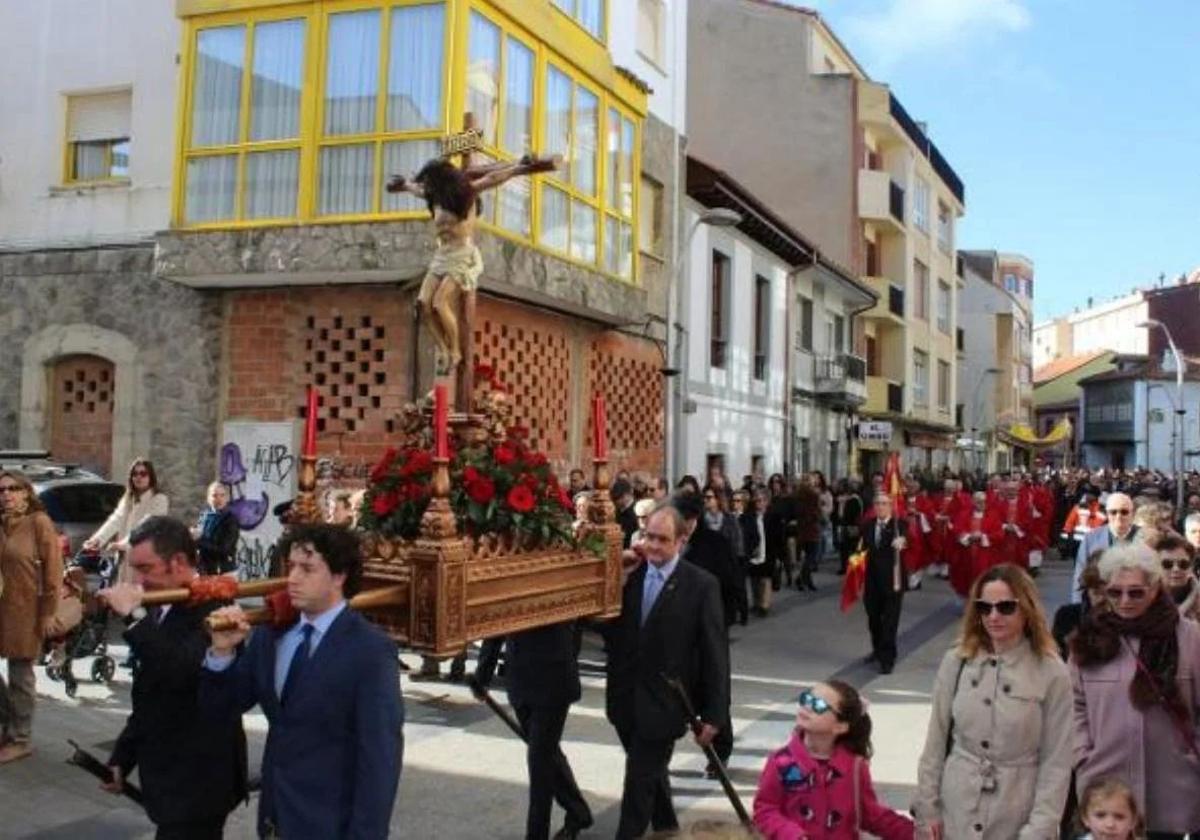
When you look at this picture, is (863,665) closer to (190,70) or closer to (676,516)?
(676,516)

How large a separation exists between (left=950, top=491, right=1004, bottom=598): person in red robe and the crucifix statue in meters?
11.7

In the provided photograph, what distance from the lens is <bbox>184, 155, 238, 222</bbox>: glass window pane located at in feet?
45.8

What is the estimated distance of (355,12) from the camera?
1348 cm

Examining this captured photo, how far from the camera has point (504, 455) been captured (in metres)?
5.22

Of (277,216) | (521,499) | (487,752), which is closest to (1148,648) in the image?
(521,499)

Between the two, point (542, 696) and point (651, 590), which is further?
point (542, 696)

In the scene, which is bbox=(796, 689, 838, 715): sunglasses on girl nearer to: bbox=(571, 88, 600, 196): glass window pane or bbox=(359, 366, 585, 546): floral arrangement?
bbox=(359, 366, 585, 546): floral arrangement

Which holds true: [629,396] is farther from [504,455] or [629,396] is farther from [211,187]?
[504,455]

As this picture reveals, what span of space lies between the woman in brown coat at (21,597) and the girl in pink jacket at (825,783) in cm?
504

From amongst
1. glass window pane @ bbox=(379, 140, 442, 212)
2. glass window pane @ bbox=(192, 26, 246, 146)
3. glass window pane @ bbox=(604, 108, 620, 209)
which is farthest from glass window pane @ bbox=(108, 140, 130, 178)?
glass window pane @ bbox=(604, 108, 620, 209)

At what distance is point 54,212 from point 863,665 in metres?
11.5

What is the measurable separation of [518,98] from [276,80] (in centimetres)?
279

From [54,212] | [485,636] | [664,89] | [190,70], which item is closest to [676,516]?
[485,636]

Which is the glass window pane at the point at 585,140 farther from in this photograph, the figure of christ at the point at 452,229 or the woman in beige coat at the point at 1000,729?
Answer: the woman in beige coat at the point at 1000,729
